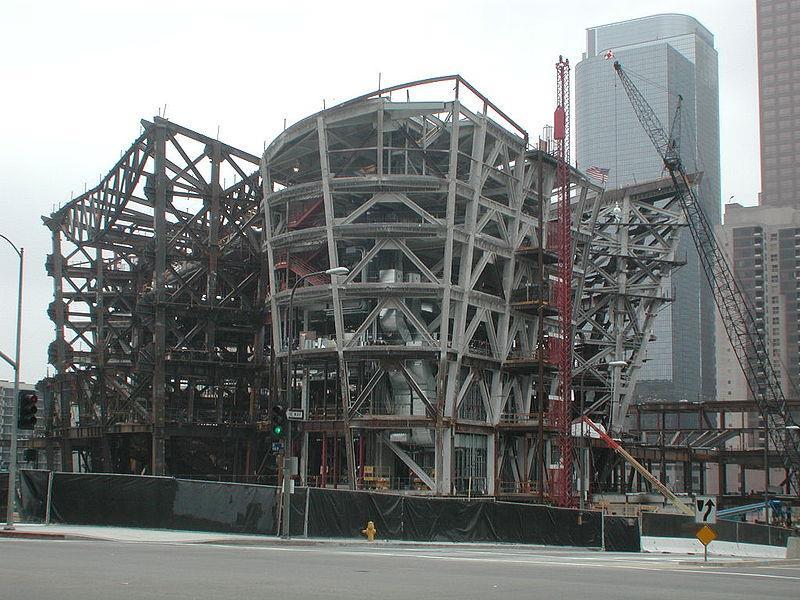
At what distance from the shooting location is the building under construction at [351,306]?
7500cm

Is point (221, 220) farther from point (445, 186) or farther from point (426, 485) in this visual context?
point (426, 485)

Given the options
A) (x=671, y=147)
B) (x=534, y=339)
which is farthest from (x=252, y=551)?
(x=671, y=147)

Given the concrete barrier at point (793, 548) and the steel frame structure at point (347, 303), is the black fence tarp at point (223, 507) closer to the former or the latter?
the concrete barrier at point (793, 548)

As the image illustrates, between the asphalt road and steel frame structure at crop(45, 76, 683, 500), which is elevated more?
steel frame structure at crop(45, 76, 683, 500)

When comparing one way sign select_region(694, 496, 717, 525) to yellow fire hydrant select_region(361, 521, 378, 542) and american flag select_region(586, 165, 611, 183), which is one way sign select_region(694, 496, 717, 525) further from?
american flag select_region(586, 165, 611, 183)

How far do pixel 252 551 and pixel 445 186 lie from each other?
48242 mm

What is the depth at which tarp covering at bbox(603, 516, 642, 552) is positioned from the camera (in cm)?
4941

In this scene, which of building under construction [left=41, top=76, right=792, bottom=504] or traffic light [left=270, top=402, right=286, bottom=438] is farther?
building under construction [left=41, top=76, right=792, bottom=504]

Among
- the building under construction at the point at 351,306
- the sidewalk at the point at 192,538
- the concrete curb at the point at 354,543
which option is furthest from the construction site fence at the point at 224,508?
the building under construction at the point at 351,306

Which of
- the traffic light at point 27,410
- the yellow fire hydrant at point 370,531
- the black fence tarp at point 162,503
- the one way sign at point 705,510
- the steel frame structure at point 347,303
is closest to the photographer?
the one way sign at point 705,510

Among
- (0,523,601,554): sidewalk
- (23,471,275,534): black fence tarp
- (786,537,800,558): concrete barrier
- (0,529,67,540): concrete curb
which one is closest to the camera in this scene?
(0,529,67,540): concrete curb

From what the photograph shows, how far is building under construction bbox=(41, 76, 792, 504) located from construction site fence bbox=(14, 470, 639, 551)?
31076 mm

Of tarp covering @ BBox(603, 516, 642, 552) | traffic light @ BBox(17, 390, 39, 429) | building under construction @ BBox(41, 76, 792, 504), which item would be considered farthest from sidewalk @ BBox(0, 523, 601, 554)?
building under construction @ BBox(41, 76, 792, 504)

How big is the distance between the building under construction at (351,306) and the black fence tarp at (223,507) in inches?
1243
